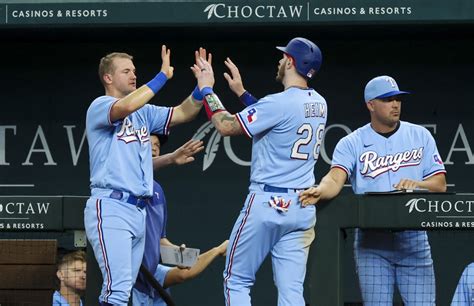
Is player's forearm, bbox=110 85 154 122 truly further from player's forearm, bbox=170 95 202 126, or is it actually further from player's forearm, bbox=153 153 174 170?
player's forearm, bbox=153 153 174 170

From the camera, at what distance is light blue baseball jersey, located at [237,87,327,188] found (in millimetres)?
6324

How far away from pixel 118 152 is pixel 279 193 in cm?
79

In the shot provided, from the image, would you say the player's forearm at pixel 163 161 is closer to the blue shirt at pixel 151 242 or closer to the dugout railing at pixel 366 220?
the blue shirt at pixel 151 242

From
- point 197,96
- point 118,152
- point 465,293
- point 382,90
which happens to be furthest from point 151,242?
point 465,293

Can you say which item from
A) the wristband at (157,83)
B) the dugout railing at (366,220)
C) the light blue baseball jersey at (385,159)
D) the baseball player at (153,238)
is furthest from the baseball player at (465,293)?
the wristband at (157,83)

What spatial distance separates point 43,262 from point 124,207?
0.62 metres

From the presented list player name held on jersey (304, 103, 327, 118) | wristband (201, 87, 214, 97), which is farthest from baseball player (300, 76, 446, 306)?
wristband (201, 87, 214, 97)

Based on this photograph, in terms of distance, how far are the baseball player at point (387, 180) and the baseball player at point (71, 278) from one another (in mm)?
1253

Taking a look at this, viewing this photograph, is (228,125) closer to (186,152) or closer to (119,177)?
(119,177)

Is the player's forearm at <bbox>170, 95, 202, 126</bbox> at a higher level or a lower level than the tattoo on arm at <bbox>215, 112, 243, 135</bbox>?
higher

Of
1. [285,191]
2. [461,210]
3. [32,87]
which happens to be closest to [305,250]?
[285,191]

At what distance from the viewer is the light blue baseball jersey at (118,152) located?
635 cm

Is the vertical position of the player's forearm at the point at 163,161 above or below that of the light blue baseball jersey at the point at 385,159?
above

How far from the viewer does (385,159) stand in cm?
691
